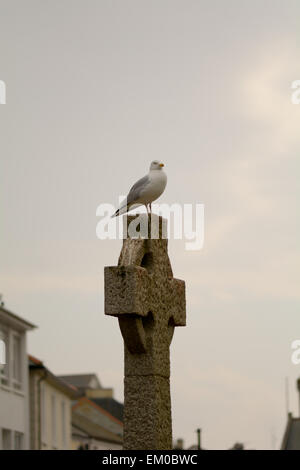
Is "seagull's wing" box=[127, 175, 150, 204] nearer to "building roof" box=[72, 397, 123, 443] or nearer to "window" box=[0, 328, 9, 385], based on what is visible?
"window" box=[0, 328, 9, 385]

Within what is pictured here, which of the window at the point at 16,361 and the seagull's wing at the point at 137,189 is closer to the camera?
the seagull's wing at the point at 137,189

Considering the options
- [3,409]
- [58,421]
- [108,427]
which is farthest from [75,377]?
[3,409]

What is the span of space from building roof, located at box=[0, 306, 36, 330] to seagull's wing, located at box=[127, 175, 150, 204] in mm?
29784

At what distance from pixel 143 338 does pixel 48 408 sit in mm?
41636

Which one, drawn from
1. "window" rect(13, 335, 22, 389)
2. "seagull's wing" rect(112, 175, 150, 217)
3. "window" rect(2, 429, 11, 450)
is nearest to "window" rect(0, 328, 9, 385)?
"window" rect(13, 335, 22, 389)

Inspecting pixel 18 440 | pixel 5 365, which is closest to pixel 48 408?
pixel 18 440

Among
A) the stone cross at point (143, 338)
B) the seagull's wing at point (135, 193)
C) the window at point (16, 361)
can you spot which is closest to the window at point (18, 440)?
the window at point (16, 361)

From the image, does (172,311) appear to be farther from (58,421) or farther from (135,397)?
(58,421)

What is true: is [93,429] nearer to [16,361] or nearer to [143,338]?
[16,361]

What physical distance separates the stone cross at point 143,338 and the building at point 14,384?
30489mm

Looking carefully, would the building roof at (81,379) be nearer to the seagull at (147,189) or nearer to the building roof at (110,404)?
the building roof at (110,404)

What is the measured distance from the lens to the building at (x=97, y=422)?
63344 mm
